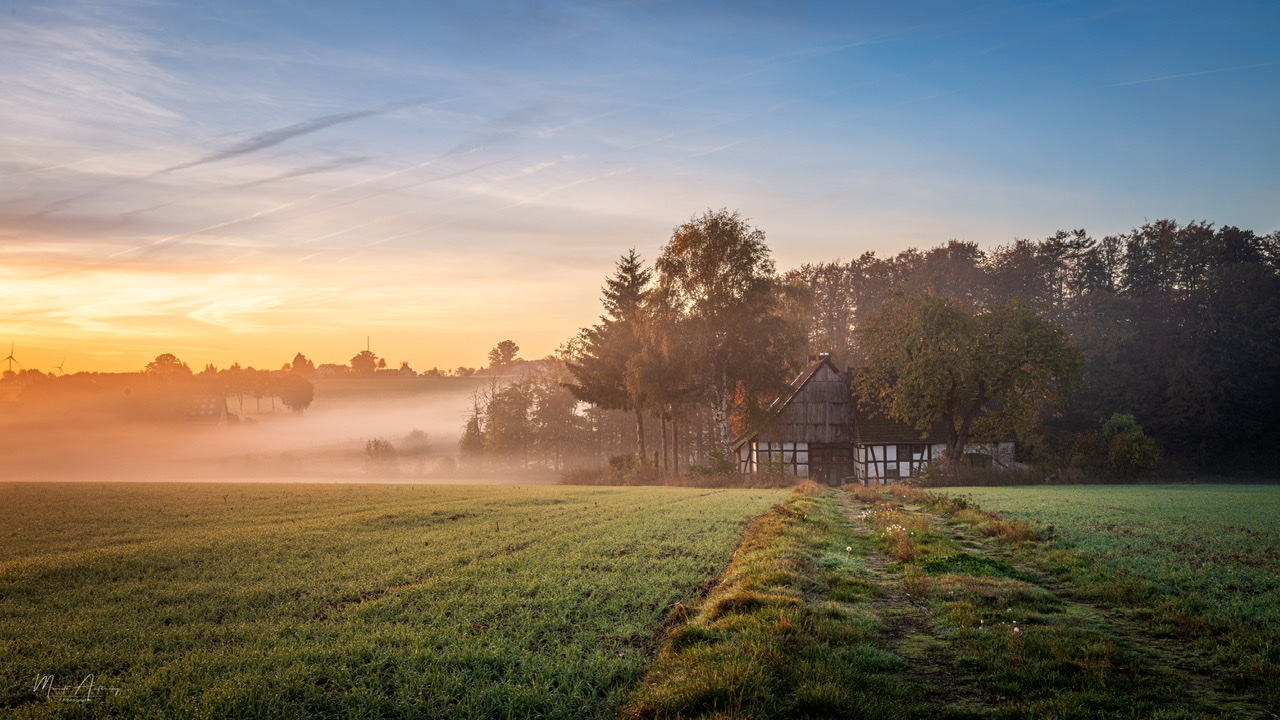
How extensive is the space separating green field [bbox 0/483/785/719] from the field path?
132 inches

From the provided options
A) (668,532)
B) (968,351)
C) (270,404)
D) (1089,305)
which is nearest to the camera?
(668,532)

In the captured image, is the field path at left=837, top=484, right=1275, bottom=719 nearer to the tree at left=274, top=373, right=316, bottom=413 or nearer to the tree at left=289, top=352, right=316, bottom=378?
the tree at left=274, top=373, right=316, bottom=413

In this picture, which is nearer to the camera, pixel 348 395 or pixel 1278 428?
pixel 1278 428

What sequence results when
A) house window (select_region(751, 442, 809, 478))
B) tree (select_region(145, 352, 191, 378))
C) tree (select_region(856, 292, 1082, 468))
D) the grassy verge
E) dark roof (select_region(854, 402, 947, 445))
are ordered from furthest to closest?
tree (select_region(145, 352, 191, 378)), house window (select_region(751, 442, 809, 478)), dark roof (select_region(854, 402, 947, 445)), tree (select_region(856, 292, 1082, 468)), the grassy verge

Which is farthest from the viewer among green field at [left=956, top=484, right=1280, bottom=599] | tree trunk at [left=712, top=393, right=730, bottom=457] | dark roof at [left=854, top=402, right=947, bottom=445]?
tree trunk at [left=712, top=393, right=730, bottom=457]

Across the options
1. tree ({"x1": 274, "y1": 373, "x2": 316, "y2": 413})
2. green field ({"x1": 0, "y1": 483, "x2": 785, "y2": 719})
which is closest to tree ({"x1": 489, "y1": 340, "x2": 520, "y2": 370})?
tree ({"x1": 274, "y1": 373, "x2": 316, "y2": 413})

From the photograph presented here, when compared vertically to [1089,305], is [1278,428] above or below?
below

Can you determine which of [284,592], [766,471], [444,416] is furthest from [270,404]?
[284,592]

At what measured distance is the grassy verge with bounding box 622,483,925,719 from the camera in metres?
6.86

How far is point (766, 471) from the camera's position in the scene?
170ft

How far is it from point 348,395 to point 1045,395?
460ft

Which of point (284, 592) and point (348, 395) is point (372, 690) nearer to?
point (284, 592)

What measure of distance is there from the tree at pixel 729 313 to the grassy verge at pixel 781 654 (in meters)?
39.6
